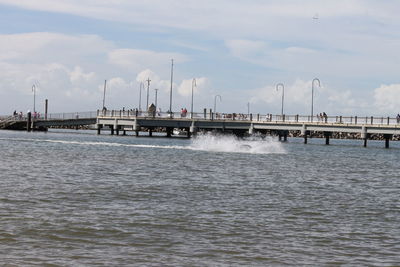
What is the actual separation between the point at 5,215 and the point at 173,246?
617 centimetres

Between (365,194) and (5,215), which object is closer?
(5,215)

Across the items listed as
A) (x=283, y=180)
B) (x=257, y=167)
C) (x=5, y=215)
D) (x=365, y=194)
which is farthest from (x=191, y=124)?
(x=5, y=215)

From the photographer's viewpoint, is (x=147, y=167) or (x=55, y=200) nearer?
(x=55, y=200)

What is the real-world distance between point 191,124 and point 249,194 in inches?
3228

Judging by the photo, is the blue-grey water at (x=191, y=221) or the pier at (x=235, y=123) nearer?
the blue-grey water at (x=191, y=221)

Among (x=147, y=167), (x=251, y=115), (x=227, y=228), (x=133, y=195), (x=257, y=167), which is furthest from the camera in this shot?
(x=251, y=115)

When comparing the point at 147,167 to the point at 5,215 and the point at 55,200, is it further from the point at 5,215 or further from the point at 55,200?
the point at 5,215

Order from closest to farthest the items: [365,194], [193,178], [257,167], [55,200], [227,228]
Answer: [227,228]
[55,200]
[365,194]
[193,178]
[257,167]

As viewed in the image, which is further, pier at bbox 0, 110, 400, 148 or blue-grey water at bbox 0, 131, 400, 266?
pier at bbox 0, 110, 400, 148

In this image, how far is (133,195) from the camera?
88.1ft

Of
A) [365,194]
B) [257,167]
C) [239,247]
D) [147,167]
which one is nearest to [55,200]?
[239,247]

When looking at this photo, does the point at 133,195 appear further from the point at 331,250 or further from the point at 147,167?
the point at 147,167

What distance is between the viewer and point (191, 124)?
363 feet

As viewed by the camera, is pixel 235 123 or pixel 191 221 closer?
pixel 191 221
